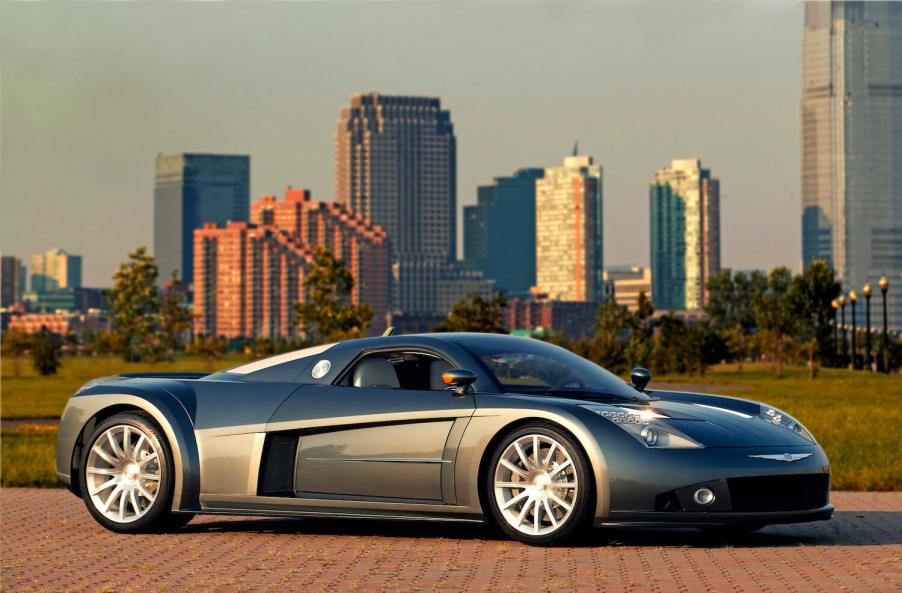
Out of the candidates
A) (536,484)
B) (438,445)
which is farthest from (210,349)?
(536,484)

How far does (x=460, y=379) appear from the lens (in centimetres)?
947

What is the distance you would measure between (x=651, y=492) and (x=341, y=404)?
6.91ft

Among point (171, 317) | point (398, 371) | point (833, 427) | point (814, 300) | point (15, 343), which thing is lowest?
point (833, 427)

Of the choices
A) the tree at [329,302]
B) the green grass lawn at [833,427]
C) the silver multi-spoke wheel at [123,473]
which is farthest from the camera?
the tree at [329,302]

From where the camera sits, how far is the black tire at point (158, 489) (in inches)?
400

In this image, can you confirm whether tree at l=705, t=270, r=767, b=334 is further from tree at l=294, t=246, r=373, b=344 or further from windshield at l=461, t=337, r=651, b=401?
windshield at l=461, t=337, r=651, b=401

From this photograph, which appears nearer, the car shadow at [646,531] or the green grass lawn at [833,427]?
the car shadow at [646,531]

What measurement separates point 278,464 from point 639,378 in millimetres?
2475

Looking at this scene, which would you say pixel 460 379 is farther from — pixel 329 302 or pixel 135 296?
pixel 135 296

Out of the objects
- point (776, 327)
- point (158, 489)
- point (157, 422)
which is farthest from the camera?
point (776, 327)

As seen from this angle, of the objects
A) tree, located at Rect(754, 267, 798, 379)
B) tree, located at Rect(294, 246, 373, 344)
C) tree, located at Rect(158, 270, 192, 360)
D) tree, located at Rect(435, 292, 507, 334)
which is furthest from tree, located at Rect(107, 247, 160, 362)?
tree, located at Rect(435, 292, 507, 334)

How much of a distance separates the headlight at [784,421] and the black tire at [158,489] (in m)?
3.80

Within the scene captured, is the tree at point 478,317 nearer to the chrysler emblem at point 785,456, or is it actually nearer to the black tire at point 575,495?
the chrysler emblem at point 785,456

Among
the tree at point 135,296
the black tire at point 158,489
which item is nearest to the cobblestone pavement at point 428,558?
the black tire at point 158,489
